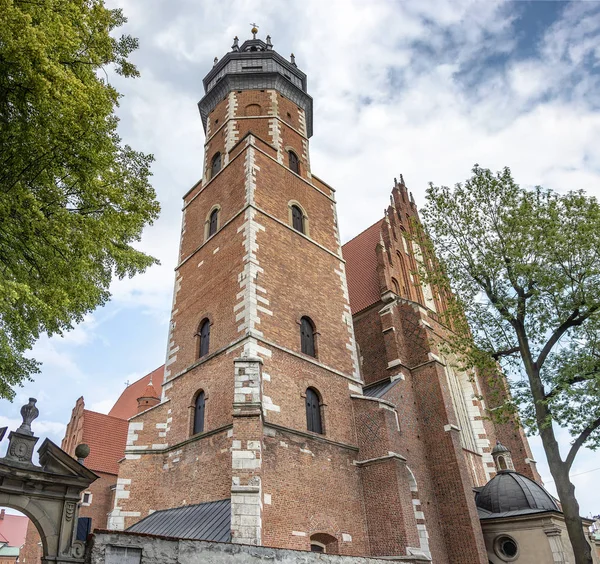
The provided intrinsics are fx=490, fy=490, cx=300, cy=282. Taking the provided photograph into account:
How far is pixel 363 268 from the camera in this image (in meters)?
21.6

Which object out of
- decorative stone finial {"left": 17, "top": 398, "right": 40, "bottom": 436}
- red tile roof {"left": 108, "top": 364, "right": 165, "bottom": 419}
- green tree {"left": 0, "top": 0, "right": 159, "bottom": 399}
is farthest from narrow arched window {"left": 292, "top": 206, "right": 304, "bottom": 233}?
red tile roof {"left": 108, "top": 364, "right": 165, "bottom": 419}

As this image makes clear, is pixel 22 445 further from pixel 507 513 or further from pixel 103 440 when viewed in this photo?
pixel 103 440

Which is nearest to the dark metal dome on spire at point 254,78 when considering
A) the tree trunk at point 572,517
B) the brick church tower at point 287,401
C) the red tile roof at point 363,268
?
the brick church tower at point 287,401

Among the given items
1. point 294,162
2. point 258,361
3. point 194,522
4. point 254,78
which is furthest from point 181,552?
point 254,78

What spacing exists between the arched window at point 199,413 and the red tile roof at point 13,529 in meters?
44.7

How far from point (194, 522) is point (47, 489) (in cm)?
578

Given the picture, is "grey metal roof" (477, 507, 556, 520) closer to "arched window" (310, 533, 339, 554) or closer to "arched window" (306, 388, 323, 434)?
"arched window" (310, 533, 339, 554)

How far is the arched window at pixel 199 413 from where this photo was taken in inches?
547

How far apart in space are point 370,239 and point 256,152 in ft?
24.5

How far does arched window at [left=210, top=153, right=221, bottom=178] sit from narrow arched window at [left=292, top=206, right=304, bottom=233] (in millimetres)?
4186

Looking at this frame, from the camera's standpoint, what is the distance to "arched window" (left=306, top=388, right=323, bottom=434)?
1392cm

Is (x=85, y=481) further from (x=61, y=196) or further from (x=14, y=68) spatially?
(x=14, y=68)

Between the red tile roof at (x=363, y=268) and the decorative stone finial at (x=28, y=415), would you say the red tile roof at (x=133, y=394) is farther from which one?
the decorative stone finial at (x=28, y=415)

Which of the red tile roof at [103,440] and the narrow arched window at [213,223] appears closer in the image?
the narrow arched window at [213,223]
